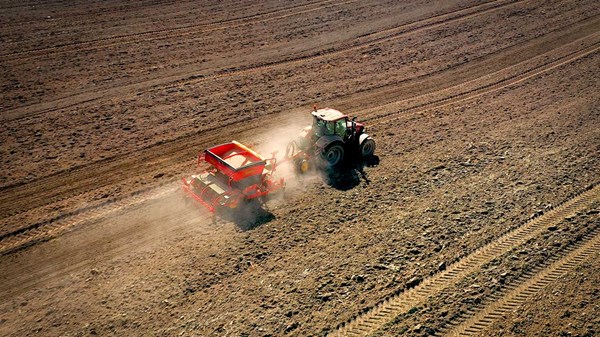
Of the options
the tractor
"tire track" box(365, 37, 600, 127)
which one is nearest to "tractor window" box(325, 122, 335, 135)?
the tractor

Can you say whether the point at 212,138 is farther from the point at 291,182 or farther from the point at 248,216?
the point at 248,216

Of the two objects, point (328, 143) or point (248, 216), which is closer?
point (248, 216)

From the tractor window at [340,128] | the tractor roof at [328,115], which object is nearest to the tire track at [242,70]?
the tractor roof at [328,115]

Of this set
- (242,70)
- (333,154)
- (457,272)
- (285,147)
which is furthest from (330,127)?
(242,70)

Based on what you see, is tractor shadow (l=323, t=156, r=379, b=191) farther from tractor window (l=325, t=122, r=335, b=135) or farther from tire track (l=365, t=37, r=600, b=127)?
tire track (l=365, t=37, r=600, b=127)

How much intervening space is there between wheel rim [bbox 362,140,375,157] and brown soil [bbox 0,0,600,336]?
38cm

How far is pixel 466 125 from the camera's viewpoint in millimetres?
19797

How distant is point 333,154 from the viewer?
55.5 ft

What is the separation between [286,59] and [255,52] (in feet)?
6.10

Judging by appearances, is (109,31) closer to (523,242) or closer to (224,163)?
(224,163)

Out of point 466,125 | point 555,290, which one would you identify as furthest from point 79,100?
point 555,290

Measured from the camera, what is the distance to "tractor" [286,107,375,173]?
16.6 metres

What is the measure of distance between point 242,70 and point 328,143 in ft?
32.7

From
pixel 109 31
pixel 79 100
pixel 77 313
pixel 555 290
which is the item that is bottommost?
pixel 555 290
